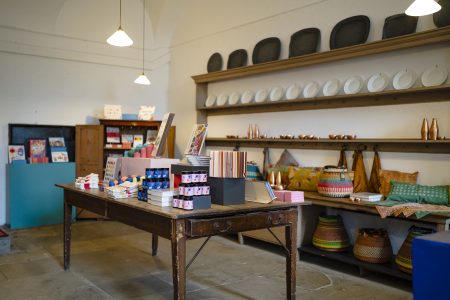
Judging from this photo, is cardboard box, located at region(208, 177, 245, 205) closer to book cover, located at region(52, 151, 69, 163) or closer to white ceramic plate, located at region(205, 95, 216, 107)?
white ceramic plate, located at region(205, 95, 216, 107)

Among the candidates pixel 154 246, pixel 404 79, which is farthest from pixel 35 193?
pixel 404 79

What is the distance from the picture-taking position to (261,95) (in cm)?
636

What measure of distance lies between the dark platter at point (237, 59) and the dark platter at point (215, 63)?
26cm

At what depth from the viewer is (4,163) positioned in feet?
22.0

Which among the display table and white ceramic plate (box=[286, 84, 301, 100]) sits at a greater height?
white ceramic plate (box=[286, 84, 301, 100])

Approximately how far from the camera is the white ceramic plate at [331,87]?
5.33m

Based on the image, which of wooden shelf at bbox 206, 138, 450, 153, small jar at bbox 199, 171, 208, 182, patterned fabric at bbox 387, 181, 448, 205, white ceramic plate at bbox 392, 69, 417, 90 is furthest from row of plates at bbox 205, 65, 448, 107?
small jar at bbox 199, 171, 208, 182

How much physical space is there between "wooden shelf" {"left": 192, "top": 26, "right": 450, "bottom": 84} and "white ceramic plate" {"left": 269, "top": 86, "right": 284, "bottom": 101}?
27cm

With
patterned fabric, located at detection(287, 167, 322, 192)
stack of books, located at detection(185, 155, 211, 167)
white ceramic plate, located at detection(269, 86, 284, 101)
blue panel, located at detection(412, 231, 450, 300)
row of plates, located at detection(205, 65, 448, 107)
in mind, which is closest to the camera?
blue panel, located at detection(412, 231, 450, 300)

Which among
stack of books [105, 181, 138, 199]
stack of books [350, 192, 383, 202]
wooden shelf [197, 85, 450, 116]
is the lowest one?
stack of books [350, 192, 383, 202]

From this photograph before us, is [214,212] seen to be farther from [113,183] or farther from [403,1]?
[403,1]

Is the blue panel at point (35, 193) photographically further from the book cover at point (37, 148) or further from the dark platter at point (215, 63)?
the dark platter at point (215, 63)

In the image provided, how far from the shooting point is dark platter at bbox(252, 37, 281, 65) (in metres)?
6.07

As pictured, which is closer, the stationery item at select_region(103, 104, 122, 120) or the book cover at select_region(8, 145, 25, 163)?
the book cover at select_region(8, 145, 25, 163)
